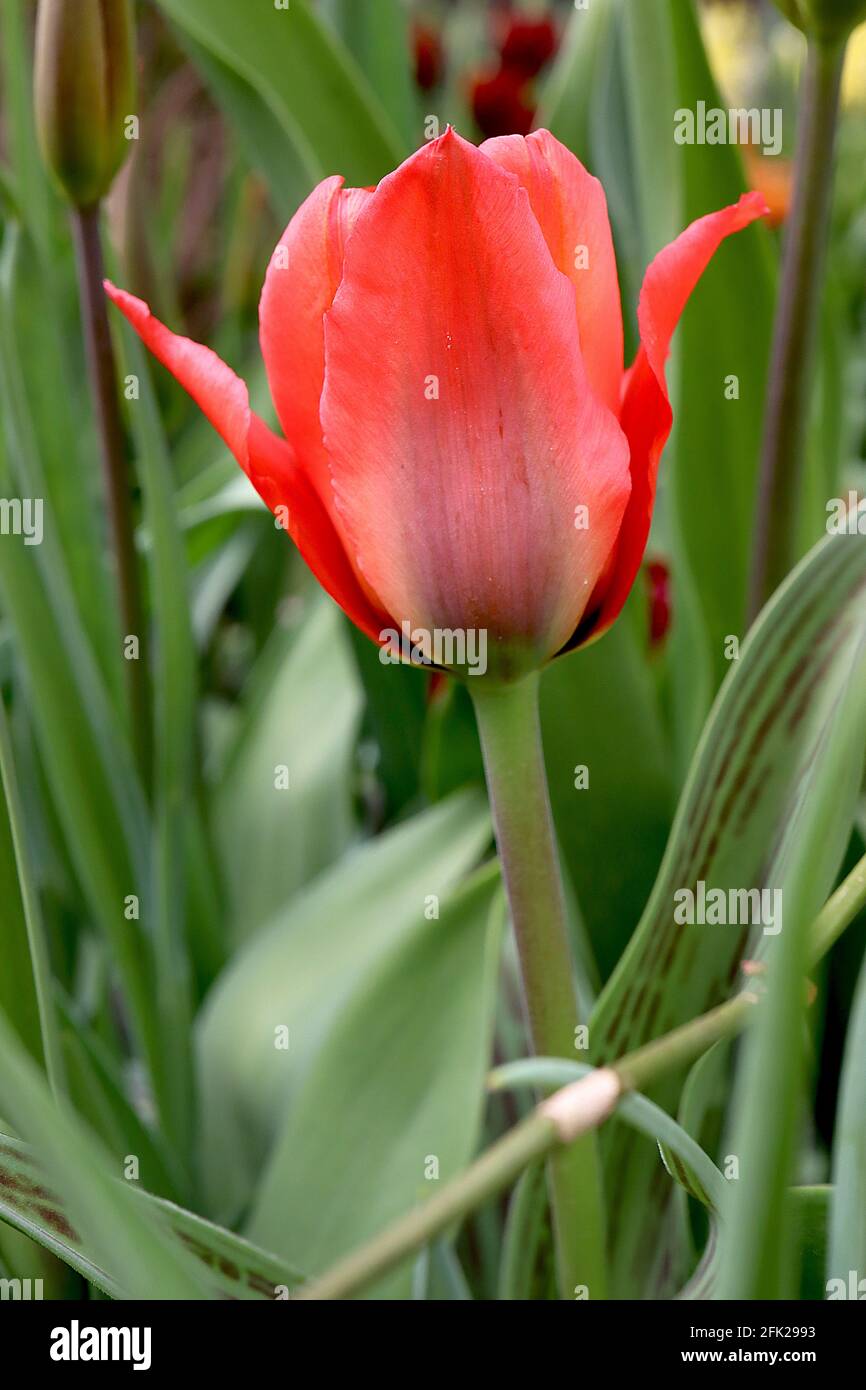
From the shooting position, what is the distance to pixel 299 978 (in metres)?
0.39

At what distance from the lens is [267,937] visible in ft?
1.36

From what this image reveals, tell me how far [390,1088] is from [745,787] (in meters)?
0.12

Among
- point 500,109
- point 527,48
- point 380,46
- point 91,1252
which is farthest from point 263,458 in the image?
point 527,48

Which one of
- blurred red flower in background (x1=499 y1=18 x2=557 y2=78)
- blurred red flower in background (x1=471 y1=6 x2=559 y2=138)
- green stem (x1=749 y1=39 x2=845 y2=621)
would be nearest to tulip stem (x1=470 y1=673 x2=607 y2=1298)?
green stem (x1=749 y1=39 x2=845 y2=621)

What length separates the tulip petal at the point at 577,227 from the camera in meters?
0.19

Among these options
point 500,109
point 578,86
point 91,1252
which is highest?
point 500,109

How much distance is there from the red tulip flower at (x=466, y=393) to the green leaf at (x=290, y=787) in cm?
27

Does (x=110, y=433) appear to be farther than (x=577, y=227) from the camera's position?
Yes

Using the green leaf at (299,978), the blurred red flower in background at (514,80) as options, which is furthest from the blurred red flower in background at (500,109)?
the green leaf at (299,978)

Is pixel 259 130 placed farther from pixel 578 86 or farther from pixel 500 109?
pixel 500 109

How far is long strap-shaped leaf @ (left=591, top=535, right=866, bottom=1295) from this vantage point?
25 centimetres

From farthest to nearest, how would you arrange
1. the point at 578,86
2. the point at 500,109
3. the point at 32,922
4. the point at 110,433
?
the point at 500,109 < the point at 578,86 < the point at 110,433 < the point at 32,922
